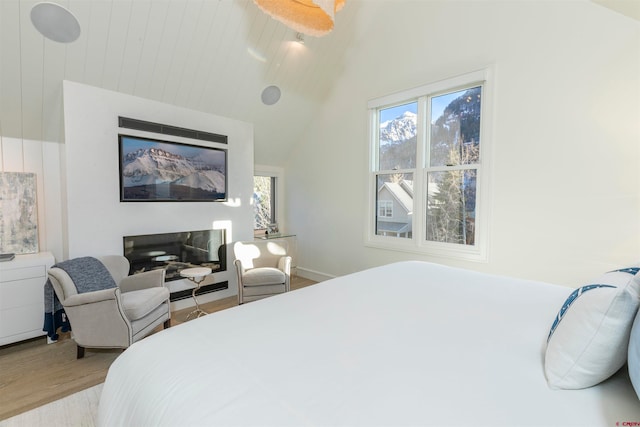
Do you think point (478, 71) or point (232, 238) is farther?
point (232, 238)

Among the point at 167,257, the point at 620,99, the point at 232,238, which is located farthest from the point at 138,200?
the point at 620,99

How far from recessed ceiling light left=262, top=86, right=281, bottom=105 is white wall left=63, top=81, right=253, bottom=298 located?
0.81 m

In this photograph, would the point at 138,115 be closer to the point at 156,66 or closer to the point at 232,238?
the point at 156,66

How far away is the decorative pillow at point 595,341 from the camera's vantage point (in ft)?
2.85

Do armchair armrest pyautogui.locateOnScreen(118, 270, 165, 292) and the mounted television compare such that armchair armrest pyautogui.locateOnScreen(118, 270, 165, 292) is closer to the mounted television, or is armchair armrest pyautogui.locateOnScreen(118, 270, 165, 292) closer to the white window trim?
the mounted television

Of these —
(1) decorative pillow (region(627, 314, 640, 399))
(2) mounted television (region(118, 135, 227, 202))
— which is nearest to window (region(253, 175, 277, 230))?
(2) mounted television (region(118, 135, 227, 202))

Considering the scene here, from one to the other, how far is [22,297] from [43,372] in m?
0.76

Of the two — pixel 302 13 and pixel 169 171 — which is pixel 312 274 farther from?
pixel 302 13

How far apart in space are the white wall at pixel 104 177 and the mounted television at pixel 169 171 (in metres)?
0.07

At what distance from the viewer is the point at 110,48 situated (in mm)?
2732

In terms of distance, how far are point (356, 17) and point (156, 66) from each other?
244 centimetres

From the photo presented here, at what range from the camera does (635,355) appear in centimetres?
78

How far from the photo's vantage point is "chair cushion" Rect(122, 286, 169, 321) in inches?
93.8

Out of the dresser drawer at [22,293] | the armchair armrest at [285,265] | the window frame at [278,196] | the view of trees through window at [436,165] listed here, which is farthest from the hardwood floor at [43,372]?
the view of trees through window at [436,165]
